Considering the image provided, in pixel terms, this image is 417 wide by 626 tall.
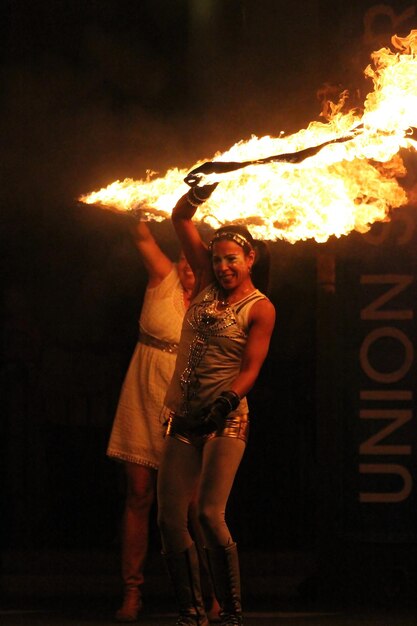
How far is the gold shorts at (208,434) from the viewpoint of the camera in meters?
5.77

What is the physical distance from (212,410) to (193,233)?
88 cm

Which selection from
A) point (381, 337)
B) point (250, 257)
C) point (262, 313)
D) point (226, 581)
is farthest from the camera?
point (381, 337)

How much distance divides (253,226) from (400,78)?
100cm

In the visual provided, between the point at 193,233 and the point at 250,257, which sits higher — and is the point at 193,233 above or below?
above

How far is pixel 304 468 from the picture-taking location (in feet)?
27.9

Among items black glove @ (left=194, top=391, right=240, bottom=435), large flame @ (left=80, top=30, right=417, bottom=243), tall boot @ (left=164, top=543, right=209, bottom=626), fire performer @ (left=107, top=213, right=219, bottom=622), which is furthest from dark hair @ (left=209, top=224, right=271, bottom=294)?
tall boot @ (left=164, top=543, right=209, bottom=626)

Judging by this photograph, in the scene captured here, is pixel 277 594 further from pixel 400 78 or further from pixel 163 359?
pixel 400 78

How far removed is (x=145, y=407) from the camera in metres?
6.59

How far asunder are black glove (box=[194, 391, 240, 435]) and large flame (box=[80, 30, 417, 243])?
1036 mm

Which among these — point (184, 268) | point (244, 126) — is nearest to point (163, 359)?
point (184, 268)

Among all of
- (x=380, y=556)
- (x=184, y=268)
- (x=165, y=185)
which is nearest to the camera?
(x=165, y=185)

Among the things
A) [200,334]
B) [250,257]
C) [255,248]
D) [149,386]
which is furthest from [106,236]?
[200,334]

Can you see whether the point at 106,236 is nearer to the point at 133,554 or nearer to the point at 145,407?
the point at 145,407

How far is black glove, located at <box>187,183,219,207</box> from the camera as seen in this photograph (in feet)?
19.5
